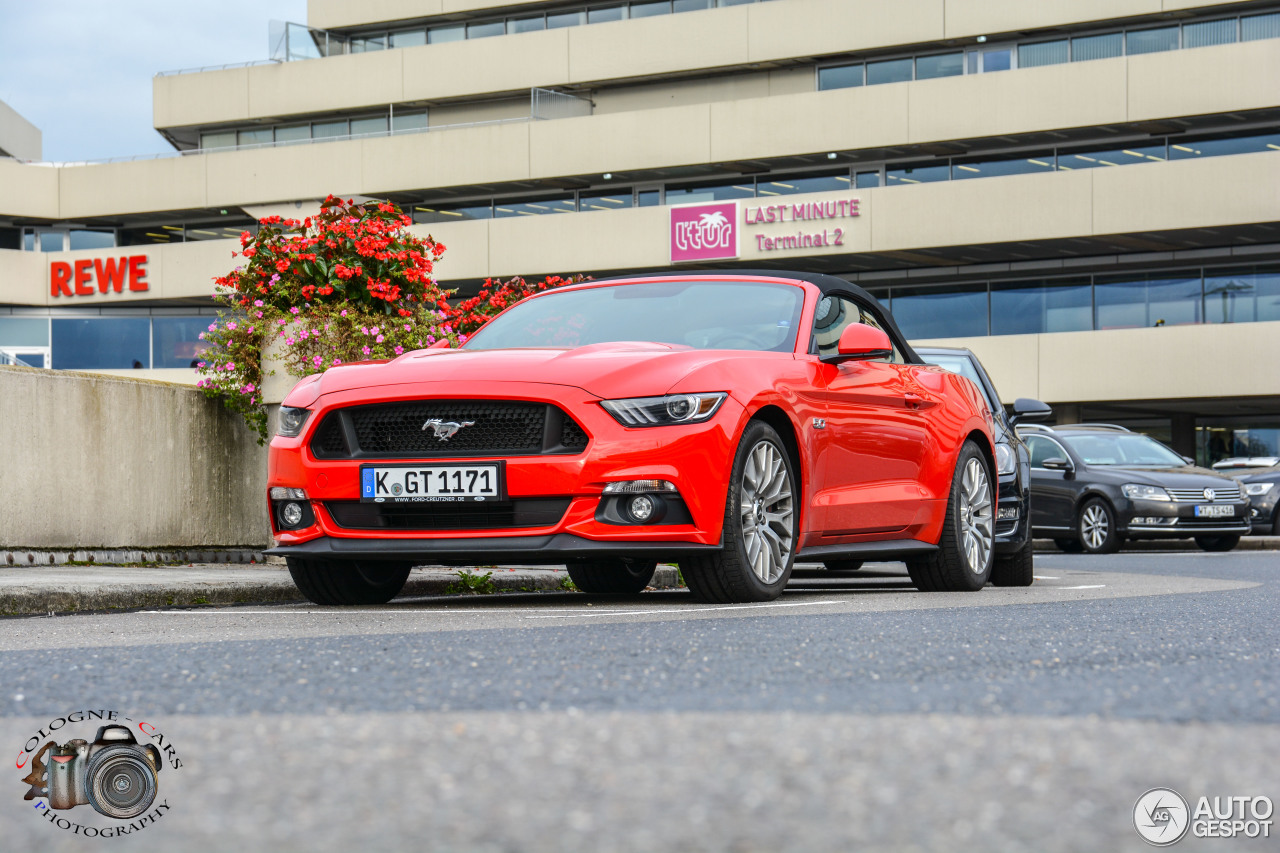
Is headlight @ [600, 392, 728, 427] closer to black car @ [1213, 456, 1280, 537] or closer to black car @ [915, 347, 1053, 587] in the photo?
black car @ [915, 347, 1053, 587]

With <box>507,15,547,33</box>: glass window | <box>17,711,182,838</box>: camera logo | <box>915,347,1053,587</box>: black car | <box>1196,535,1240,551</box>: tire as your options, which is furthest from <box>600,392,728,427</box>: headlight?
<box>507,15,547,33</box>: glass window

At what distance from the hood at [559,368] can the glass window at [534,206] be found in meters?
35.3

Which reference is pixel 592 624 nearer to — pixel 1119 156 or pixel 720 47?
pixel 1119 156

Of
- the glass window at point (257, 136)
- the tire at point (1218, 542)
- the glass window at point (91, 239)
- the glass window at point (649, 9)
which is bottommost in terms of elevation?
the tire at point (1218, 542)

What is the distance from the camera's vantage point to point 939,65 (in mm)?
38156

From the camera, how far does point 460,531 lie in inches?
248

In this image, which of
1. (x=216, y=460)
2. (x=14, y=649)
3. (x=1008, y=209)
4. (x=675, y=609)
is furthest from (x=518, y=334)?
(x=1008, y=209)

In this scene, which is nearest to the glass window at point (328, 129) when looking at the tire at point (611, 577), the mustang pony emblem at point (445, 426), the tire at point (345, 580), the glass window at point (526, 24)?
the glass window at point (526, 24)

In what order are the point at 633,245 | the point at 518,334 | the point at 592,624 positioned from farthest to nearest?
the point at 633,245, the point at 518,334, the point at 592,624

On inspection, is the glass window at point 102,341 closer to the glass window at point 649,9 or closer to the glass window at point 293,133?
the glass window at point 293,133

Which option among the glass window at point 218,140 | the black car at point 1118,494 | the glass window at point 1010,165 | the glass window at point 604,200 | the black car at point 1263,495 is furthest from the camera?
the glass window at point 218,140

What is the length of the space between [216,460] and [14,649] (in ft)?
21.8

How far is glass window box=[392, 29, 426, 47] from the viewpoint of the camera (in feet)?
149

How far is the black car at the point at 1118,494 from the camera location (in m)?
19.5
